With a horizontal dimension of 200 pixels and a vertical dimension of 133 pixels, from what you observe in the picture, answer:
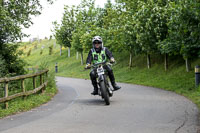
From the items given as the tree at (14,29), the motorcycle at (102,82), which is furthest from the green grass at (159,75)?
the motorcycle at (102,82)

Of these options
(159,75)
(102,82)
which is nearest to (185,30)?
(102,82)

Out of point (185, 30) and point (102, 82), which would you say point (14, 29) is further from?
point (185, 30)

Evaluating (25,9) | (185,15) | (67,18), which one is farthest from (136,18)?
(67,18)

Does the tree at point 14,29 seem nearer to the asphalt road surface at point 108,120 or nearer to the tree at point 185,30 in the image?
the asphalt road surface at point 108,120

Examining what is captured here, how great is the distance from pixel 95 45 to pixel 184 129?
16.1 feet

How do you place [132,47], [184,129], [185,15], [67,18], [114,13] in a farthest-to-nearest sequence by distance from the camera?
[67,18]
[114,13]
[132,47]
[185,15]
[184,129]

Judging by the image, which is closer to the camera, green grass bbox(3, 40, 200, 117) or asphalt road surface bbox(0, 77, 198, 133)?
asphalt road surface bbox(0, 77, 198, 133)

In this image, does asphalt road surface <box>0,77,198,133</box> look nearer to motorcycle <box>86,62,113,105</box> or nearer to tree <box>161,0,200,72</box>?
motorcycle <box>86,62,113,105</box>

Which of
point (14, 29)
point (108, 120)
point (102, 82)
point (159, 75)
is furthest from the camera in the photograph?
point (159, 75)

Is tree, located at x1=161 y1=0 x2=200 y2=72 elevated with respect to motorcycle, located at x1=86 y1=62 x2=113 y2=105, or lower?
elevated

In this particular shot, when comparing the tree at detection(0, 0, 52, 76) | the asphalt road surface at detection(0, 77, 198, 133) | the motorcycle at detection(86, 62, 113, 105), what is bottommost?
the asphalt road surface at detection(0, 77, 198, 133)

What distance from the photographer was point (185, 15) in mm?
14695

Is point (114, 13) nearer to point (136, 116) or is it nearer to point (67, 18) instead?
point (67, 18)

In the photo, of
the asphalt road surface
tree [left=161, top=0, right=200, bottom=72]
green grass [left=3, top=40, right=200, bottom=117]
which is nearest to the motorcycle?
the asphalt road surface
